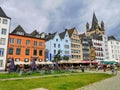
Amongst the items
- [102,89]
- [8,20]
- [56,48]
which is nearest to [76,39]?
[56,48]

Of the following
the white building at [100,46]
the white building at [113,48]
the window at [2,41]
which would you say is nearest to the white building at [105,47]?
the white building at [100,46]

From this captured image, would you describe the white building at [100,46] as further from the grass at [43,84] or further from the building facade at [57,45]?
the grass at [43,84]

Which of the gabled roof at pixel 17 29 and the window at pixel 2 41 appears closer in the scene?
the window at pixel 2 41

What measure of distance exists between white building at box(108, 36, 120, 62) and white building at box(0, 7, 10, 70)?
6502 centimetres

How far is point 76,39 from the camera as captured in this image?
7931cm

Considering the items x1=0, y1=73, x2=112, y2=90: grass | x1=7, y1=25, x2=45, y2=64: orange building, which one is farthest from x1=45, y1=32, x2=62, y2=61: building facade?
x1=0, y1=73, x2=112, y2=90: grass

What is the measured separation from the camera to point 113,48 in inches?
3925

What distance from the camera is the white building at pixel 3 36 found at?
165 ft

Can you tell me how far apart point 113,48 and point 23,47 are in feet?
207

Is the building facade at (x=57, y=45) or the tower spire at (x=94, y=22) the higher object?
the tower spire at (x=94, y=22)

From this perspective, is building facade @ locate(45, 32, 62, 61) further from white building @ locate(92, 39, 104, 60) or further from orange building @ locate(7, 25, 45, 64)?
white building @ locate(92, 39, 104, 60)

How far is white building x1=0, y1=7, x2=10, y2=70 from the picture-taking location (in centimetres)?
5034

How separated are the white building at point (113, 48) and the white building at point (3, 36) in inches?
2560

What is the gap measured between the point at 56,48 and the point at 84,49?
1898 cm
